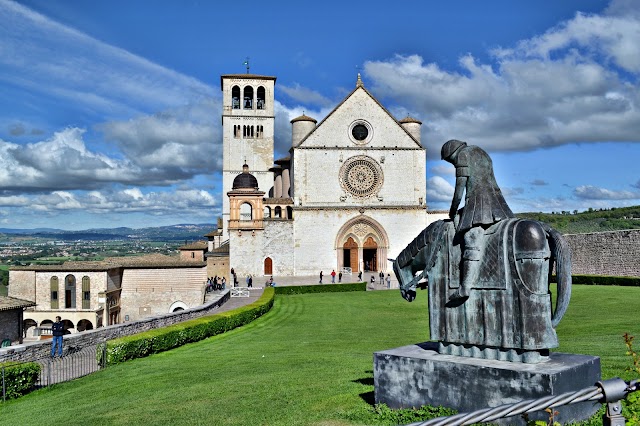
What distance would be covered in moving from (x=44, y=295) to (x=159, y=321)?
2405 cm

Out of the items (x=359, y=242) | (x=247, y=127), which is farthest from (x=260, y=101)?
(x=359, y=242)

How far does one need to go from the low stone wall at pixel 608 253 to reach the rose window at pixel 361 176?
17.2 m

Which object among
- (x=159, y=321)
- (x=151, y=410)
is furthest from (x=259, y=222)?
(x=151, y=410)

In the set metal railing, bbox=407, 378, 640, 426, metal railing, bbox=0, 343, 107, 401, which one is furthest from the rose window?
metal railing, bbox=407, 378, 640, 426

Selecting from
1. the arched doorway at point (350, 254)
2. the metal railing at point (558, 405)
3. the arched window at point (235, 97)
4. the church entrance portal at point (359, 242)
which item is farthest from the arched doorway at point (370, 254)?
the metal railing at point (558, 405)

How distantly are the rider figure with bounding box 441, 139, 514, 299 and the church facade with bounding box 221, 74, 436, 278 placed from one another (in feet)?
138

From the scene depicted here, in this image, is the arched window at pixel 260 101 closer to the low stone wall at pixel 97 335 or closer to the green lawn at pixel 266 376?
the low stone wall at pixel 97 335

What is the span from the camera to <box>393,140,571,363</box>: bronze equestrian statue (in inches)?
261

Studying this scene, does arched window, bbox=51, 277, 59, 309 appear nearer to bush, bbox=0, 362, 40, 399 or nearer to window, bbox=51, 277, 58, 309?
window, bbox=51, 277, 58, 309

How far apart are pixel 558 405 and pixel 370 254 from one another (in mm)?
50074

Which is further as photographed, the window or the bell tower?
the bell tower

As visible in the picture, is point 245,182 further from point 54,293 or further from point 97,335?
point 97,335

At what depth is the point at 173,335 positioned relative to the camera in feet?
64.5

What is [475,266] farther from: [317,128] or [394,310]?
[317,128]
